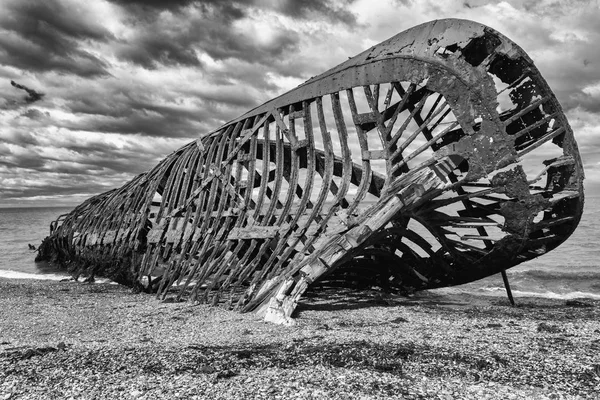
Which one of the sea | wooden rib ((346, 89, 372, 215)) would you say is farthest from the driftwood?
the sea

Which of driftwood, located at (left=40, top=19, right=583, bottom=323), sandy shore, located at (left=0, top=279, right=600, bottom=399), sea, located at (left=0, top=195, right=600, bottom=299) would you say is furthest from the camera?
sea, located at (left=0, top=195, right=600, bottom=299)

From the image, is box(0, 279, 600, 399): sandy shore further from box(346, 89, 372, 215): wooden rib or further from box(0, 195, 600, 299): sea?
box(0, 195, 600, 299): sea

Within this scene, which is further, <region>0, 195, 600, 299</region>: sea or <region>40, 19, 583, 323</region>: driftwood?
<region>0, 195, 600, 299</region>: sea

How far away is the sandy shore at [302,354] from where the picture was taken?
13.0 feet

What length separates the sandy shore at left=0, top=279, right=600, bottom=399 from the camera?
3967 mm

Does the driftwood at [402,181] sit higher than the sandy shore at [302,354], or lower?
higher

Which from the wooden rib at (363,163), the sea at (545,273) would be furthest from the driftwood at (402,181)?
the sea at (545,273)

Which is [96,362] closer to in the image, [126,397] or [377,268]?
[126,397]

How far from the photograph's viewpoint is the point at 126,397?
3816mm

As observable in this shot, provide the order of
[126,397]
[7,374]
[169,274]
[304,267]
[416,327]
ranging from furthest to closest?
[169,274], [304,267], [416,327], [7,374], [126,397]

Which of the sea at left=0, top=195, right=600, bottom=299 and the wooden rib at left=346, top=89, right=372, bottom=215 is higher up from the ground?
the wooden rib at left=346, top=89, right=372, bottom=215

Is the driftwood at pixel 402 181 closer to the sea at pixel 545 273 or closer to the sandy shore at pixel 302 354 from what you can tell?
the sandy shore at pixel 302 354

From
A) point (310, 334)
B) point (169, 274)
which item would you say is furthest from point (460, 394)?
point (169, 274)

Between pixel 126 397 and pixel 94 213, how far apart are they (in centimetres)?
1327
